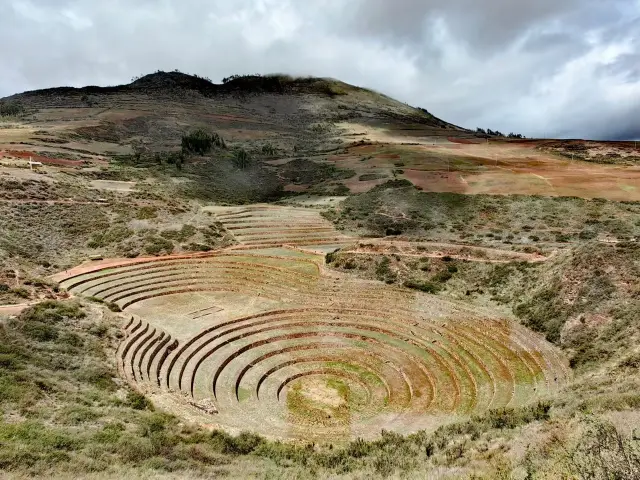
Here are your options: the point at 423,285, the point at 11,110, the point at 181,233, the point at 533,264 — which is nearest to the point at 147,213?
the point at 181,233

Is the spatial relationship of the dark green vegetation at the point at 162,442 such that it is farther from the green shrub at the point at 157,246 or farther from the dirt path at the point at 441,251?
the dirt path at the point at 441,251

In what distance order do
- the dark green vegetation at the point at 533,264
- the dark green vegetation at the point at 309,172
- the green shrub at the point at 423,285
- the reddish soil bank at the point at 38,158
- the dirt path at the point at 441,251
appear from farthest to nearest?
the dark green vegetation at the point at 309,172 < the reddish soil bank at the point at 38,158 < the dirt path at the point at 441,251 < the green shrub at the point at 423,285 < the dark green vegetation at the point at 533,264

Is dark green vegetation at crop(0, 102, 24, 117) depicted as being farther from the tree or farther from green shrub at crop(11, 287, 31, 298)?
green shrub at crop(11, 287, 31, 298)

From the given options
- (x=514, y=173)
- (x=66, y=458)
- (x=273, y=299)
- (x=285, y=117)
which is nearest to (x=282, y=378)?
(x=273, y=299)

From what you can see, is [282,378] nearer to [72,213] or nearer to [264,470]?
[264,470]

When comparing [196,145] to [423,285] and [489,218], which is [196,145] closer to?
[489,218]

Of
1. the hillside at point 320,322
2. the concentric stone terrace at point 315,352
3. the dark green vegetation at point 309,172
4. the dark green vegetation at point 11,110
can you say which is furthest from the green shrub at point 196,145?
the concentric stone terrace at point 315,352
